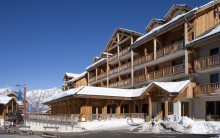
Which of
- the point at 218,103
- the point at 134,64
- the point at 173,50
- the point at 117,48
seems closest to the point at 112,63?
the point at 117,48

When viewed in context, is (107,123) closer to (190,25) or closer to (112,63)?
(190,25)

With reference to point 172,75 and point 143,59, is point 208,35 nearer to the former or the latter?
point 172,75

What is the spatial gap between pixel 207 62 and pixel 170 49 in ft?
22.5

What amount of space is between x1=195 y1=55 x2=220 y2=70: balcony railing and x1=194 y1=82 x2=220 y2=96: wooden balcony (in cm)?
194

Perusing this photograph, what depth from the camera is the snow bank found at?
2312 cm

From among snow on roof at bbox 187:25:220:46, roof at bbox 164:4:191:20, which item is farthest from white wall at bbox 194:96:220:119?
roof at bbox 164:4:191:20

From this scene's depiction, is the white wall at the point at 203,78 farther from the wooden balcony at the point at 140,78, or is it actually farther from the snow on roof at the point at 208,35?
the wooden balcony at the point at 140,78

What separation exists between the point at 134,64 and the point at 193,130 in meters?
20.8

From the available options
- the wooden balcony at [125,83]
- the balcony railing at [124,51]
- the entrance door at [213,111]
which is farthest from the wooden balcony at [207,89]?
the balcony railing at [124,51]

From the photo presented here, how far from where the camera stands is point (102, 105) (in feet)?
117

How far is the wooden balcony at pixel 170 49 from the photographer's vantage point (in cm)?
3258

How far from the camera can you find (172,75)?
3322 cm

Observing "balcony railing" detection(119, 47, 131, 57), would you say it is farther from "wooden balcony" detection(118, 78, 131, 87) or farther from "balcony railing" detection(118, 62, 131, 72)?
"wooden balcony" detection(118, 78, 131, 87)

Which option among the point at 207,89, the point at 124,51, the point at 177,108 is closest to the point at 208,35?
the point at 207,89
